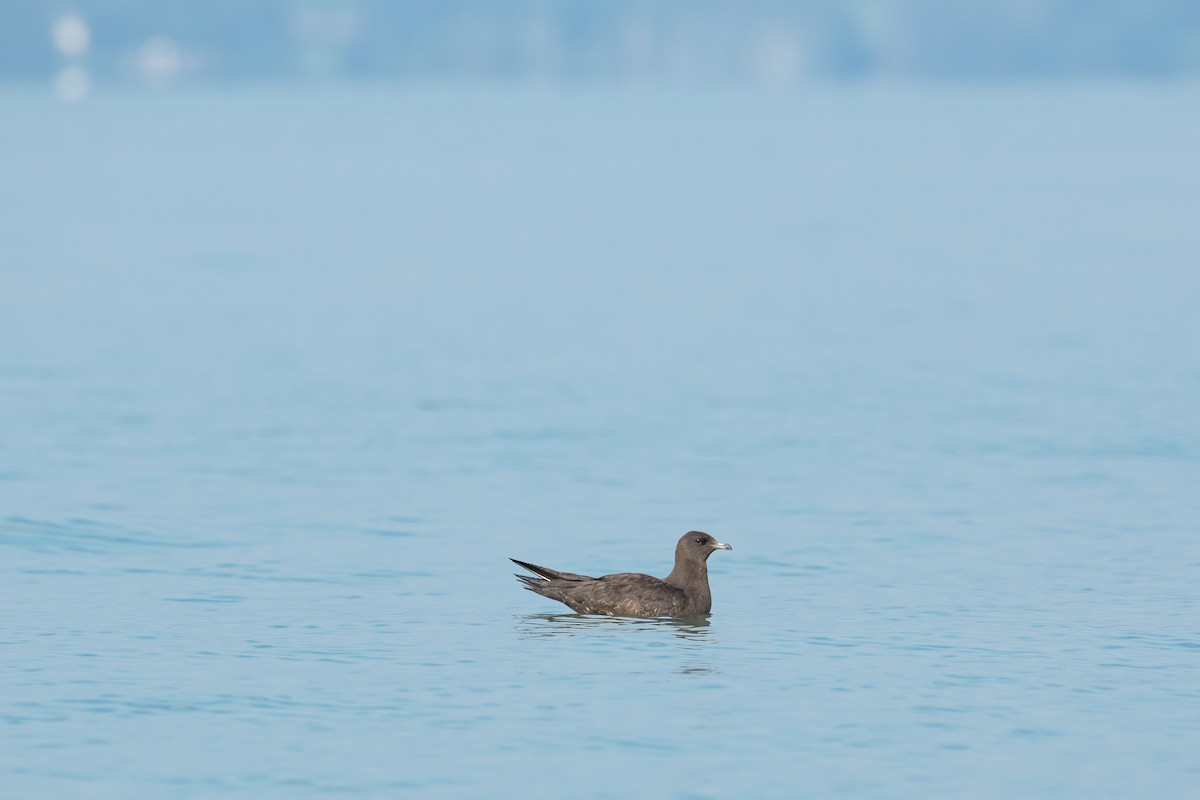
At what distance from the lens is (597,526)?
2525cm

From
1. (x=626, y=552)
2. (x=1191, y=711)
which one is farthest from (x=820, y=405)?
(x=1191, y=711)

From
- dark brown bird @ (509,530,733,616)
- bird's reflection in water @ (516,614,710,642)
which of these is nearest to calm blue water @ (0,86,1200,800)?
bird's reflection in water @ (516,614,710,642)

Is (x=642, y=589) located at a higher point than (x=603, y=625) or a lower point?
higher

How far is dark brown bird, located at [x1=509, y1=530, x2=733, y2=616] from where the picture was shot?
794 inches

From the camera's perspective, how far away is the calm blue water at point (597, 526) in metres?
16.1

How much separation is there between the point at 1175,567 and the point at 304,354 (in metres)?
23.9

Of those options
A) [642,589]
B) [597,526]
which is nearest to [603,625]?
[642,589]

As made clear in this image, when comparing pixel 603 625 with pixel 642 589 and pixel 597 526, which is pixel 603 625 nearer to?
pixel 642 589

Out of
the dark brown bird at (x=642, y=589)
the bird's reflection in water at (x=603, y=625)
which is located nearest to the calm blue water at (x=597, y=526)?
the bird's reflection in water at (x=603, y=625)

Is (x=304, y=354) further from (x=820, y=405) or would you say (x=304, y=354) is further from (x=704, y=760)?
(x=704, y=760)

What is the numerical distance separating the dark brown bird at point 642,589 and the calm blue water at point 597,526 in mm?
213

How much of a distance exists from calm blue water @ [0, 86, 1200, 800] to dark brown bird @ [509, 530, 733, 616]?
213 millimetres

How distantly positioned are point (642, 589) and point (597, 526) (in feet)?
16.8

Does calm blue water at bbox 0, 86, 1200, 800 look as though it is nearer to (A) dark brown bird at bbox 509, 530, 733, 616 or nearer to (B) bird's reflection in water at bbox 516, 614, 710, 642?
(B) bird's reflection in water at bbox 516, 614, 710, 642
